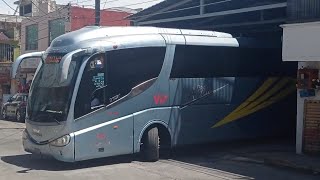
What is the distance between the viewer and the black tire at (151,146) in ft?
43.4

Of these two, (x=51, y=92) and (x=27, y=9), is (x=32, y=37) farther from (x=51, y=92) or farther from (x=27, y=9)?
(x=51, y=92)

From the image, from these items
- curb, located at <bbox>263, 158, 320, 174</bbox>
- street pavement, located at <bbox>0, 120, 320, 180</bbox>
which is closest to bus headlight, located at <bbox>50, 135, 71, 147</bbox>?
street pavement, located at <bbox>0, 120, 320, 180</bbox>

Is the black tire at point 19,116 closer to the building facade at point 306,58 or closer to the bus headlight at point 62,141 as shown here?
the bus headlight at point 62,141

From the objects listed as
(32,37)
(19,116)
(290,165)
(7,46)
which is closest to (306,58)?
(290,165)

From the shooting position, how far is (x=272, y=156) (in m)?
14.1

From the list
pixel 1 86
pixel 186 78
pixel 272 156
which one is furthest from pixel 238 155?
pixel 1 86

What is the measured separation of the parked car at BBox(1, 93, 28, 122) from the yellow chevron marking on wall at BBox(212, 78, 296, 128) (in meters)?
14.5

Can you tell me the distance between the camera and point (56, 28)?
114 ft

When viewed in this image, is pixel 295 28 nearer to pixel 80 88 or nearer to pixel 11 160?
pixel 80 88

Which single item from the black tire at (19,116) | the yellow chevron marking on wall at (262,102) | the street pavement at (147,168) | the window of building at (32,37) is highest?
the window of building at (32,37)

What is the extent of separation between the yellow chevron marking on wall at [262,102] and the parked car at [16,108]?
14472 millimetres

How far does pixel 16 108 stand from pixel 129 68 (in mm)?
15762

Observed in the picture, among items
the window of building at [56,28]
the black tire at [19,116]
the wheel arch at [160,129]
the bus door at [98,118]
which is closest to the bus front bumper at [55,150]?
the bus door at [98,118]

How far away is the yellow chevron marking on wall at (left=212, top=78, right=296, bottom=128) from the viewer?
15352 mm
